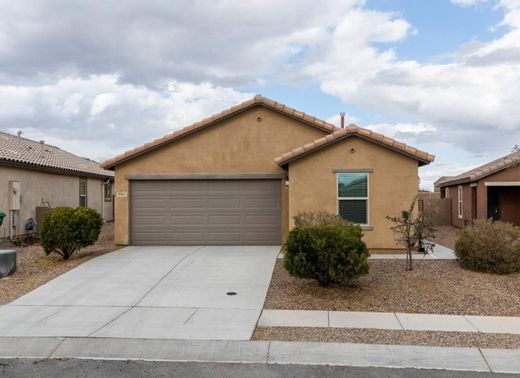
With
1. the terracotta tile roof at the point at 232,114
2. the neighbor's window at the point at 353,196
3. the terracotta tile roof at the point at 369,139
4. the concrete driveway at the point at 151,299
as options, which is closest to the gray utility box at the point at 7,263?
the concrete driveway at the point at 151,299

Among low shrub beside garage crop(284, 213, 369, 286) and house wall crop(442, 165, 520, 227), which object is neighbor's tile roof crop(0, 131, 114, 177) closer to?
low shrub beside garage crop(284, 213, 369, 286)

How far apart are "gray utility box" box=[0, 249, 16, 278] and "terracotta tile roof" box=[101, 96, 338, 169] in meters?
5.28

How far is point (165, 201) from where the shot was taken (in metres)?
15.9

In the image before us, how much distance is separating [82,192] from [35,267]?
482 inches

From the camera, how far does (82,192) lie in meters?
23.8

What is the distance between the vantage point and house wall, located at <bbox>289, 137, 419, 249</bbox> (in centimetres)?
1370

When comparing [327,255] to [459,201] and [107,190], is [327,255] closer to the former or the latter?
[459,201]

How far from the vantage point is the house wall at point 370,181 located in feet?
45.0

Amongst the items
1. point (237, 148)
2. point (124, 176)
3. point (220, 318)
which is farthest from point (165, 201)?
point (220, 318)

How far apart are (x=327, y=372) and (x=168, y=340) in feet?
7.64

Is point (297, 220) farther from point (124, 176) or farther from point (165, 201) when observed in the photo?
point (124, 176)

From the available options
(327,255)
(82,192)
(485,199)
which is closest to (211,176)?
(327,255)

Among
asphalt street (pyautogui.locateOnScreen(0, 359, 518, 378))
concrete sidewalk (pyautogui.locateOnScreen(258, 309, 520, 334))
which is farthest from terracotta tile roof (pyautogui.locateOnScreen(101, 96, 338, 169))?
asphalt street (pyautogui.locateOnScreen(0, 359, 518, 378))

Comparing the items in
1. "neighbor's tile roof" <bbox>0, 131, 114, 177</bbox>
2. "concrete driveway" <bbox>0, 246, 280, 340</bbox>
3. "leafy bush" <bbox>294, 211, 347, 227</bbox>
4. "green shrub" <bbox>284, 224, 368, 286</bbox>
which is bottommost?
"concrete driveway" <bbox>0, 246, 280, 340</bbox>
